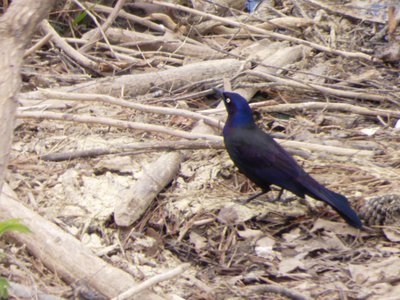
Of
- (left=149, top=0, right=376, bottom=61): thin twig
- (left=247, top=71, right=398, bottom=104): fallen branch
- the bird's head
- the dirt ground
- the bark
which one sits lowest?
the dirt ground

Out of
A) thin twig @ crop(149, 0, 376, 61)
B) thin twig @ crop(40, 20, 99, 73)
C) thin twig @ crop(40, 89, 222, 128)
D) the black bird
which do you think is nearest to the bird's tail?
the black bird

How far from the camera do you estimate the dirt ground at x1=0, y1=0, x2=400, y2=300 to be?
13.6 ft

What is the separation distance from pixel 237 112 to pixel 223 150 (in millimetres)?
368

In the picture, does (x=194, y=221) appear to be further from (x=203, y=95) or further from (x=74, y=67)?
(x=74, y=67)

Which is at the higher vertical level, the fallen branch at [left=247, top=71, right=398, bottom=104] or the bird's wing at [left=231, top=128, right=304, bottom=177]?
the bird's wing at [left=231, top=128, right=304, bottom=177]

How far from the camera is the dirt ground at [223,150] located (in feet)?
13.6

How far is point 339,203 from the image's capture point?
14.4 ft

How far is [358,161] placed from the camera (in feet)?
16.5

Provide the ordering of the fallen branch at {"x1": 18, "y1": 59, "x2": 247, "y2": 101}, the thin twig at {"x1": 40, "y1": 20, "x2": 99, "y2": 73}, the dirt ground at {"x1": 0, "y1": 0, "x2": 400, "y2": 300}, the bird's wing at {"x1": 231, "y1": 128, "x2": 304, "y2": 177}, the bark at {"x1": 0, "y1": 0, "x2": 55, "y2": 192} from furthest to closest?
1. the thin twig at {"x1": 40, "y1": 20, "x2": 99, "y2": 73}
2. the fallen branch at {"x1": 18, "y1": 59, "x2": 247, "y2": 101}
3. the bird's wing at {"x1": 231, "y1": 128, "x2": 304, "y2": 177}
4. the dirt ground at {"x1": 0, "y1": 0, "x2": 400, "y2": 300}
5. the bark at {"x1": 0, "y1": 0, "x2": 55, "y2": 192}

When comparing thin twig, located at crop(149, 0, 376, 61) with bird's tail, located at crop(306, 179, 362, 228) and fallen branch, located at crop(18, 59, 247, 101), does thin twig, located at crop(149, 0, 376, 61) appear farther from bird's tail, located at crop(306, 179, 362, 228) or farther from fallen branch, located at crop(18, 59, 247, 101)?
bird's tail, located at crop(306, 179, 362, 228)

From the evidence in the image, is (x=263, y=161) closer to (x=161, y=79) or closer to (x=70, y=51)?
(x=161, y=79)

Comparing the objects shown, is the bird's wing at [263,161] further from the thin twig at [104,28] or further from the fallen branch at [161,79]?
the thin twig at [104,28]

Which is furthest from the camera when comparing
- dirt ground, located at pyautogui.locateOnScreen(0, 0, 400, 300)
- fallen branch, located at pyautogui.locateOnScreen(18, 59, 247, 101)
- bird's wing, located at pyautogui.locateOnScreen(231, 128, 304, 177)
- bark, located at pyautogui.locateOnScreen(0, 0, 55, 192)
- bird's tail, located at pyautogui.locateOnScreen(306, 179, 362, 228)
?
fallen branch, located at pyautogui.locateOnScreen(18, 59, 247, 101)

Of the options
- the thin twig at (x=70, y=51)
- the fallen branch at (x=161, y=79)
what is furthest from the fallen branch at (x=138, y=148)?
the thin twig at (x=70, y=51)
